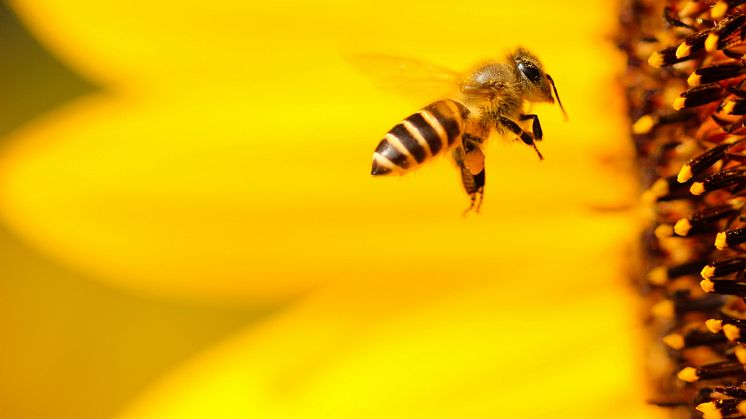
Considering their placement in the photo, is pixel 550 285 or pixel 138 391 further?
pixel 138 391

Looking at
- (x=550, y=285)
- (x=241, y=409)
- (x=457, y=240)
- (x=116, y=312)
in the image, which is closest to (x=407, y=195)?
(x=457, y=240)

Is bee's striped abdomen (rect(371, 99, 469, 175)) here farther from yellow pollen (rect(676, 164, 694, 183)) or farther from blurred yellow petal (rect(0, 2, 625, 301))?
blurred yellow petal (rect(0, 2, 625, 301))

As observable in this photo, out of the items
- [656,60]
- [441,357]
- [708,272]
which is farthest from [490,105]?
[441,357]

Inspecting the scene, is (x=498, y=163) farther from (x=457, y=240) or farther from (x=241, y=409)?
(x=241, y=409)

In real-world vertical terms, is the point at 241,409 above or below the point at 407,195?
below

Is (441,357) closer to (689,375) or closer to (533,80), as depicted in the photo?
(689,375)

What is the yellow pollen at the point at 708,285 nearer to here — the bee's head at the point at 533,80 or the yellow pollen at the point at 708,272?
the yellow pollen at the point at 708,272
